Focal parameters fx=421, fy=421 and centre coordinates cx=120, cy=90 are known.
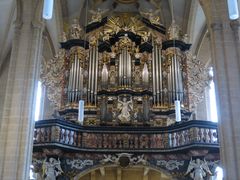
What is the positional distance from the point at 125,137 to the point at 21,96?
4.38 metres

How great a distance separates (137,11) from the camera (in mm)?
22766

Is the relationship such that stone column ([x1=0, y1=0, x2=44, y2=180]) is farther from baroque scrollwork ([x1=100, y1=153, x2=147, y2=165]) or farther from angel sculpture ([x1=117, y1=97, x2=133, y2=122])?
angel sculpture ([x1=117, y1=97, x2=133, y2=122])

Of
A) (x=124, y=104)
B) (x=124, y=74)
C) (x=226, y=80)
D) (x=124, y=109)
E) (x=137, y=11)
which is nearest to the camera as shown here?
(x=226, y=80)

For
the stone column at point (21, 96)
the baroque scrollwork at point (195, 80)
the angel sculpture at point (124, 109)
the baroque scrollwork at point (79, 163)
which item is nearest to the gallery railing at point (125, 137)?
the baroque scrollwork at point (79, 163)

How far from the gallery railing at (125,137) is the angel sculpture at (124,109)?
1201 millimetres

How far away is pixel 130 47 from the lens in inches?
766

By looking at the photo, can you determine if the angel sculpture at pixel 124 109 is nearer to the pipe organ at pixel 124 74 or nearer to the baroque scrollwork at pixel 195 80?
the pipe organ at pixel 124 74

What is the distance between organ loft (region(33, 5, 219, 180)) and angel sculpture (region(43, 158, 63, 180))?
0.03m

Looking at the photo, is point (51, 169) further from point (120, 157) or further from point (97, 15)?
point (97, 15)

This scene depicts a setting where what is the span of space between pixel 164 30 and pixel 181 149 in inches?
296

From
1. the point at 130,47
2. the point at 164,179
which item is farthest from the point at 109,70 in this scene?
the point at 164,179

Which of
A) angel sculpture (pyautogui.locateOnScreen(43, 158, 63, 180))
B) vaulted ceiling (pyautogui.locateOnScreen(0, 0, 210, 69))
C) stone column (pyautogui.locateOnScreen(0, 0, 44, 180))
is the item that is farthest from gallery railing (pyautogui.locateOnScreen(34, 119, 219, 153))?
vaulted ceiling (pyautogui.locateOnScreen(0, 0, 210, 69))

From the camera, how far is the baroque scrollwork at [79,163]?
15320 mm

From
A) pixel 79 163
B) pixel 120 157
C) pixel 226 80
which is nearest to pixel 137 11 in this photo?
pixel 120 157
